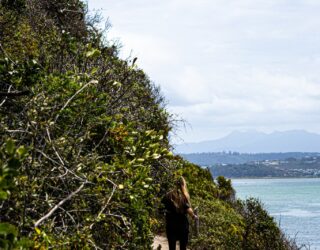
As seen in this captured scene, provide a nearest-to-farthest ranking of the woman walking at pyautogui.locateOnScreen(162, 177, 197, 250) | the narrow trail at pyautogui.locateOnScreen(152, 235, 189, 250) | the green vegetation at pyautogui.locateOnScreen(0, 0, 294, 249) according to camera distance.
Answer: the green vegetation at pyautogui.locateOnScreen(0, 0, 294, 249) < the woman walking at pyautogui.locateOnScreen(162, 177, 197, 250) < the narrow trail at pyautogui.locateOnScreen(152, 235, 189, 250)

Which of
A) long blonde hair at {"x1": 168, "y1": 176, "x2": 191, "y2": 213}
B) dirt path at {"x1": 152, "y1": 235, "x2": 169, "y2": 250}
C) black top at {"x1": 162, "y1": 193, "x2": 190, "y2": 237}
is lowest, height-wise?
dirt path at {"x1": 152, "y1": 235, "x2": 169, "y2": 250}

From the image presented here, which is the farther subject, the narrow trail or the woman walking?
the narrow trail

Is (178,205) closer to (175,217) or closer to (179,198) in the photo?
(179,198)

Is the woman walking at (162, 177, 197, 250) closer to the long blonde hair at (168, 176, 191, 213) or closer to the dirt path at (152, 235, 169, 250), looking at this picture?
the long blonde hair at (168, 176, 191, 213)

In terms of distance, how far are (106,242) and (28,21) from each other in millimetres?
9949

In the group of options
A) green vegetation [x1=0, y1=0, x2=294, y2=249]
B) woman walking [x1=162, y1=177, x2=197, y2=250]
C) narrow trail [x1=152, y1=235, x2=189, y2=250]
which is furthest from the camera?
narrow trail [x1=152, y1=235, x2=189, y2=250]

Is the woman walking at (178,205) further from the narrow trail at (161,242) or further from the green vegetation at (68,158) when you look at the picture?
the narrow trail at (161,242)

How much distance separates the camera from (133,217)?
26.7 feet

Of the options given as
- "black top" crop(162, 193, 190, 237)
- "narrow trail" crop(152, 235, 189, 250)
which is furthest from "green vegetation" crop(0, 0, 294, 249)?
"narrow trail" crop(152, 235, 189, 250)

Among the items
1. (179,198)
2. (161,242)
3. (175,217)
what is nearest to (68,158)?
(179,198)

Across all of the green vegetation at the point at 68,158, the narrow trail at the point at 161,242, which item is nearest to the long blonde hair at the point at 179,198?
the green vegetation at the point at 68,158

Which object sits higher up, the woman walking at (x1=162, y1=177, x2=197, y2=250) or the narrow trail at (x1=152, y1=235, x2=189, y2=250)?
the woman walking at (x1=162, y1=177, x2=197, y2=250)

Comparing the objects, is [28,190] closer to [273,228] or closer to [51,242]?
[51,242]

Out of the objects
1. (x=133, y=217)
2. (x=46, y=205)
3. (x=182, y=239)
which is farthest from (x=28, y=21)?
(x=46, y=205)
